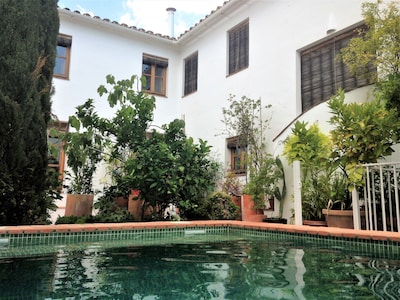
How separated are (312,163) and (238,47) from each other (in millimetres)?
5492

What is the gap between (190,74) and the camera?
1245 centimetres

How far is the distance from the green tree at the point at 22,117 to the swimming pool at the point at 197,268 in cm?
99

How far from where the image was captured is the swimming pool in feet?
7.36

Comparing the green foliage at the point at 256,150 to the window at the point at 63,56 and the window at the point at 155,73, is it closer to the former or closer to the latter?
the window at the point at 155,73

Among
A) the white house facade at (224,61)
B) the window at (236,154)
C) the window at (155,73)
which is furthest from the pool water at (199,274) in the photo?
the window at (155,73)

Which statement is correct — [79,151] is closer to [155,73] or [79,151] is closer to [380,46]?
[380,46]

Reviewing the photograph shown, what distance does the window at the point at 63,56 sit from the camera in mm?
10852

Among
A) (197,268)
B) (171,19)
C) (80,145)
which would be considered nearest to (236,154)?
(80,145)

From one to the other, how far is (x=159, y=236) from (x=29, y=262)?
2.38 m

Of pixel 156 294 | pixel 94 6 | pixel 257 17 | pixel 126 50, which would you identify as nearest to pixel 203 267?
pixel 156 294

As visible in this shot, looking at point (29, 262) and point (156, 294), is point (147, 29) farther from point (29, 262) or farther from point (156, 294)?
point (156, 294)

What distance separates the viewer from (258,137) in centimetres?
879

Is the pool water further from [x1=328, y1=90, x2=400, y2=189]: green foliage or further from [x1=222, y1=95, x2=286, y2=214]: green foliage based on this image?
[x1=222, y1=95, x2=286, y2=214]: green foliage

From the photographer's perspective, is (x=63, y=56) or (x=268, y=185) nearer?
(x=268, y=185)
